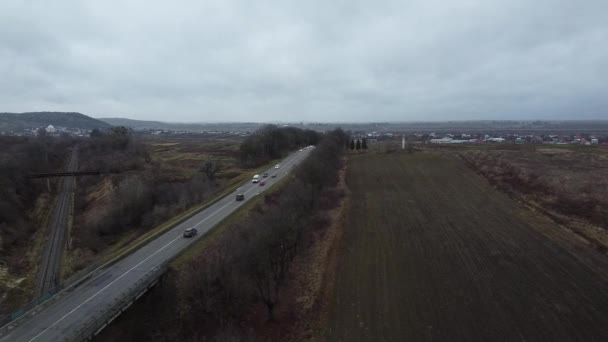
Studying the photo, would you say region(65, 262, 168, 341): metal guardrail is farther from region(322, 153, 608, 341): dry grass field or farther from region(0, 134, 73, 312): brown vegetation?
region(0, 134, 73, 312): brown vegetation

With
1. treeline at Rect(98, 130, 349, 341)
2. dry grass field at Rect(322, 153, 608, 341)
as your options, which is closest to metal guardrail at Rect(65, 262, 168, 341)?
treeline at Rect(98, 130, 349, 341)

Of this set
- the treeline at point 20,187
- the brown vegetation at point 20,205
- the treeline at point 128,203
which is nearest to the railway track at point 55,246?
the brown vegetation at point 20,205

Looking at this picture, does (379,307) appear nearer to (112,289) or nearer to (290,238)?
(290,238)

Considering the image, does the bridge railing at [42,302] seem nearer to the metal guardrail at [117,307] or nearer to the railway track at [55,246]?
the railway track at [55,246]

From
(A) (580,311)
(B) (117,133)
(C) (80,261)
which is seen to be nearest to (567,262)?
(A) (580,311)

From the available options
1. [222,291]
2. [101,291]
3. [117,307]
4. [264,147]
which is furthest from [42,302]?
[264,147]

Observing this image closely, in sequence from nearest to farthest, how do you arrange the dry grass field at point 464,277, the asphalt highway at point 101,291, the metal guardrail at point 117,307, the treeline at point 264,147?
the metal guardrail at point 117,307 < the asphalt highway at point 101,291 < the dry grass field at point 464,277 < the treeline at point 264,147
